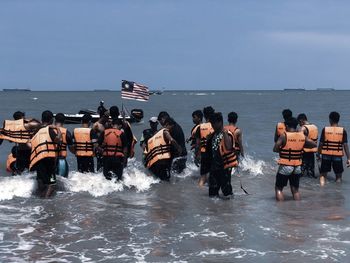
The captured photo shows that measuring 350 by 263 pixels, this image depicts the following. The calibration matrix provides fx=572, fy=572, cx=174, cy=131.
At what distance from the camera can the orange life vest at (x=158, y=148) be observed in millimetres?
13656

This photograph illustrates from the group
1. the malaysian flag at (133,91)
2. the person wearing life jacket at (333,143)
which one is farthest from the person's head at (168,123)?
the malaysian flag at (133,91)

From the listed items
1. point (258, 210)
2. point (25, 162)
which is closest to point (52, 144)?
point (25, 162)

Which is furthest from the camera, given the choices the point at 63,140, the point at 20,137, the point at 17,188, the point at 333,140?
the point at 20,137

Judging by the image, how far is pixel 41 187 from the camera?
12.5 metres

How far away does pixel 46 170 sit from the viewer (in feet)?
38.5

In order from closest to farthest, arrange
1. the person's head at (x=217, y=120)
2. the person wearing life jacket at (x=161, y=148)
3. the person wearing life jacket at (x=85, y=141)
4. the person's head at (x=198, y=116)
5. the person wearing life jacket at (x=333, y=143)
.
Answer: the person's head at (x=217, y=120)
the person wearing life jacket at (x=161, y=148)
the person wearing life jacket at (x=85, y=141)
the person wearing life jacket at (x=333, y=143)
the person's head at (x=198, y=116)

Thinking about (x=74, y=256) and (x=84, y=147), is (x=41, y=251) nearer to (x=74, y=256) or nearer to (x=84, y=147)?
(x=74, y=256)

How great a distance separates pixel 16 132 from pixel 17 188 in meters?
1.94

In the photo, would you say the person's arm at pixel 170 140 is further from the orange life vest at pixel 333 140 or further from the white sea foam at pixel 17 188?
the orange life vest at pixel 333 140

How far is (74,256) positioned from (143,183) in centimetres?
609

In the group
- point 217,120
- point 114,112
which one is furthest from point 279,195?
point 114,112

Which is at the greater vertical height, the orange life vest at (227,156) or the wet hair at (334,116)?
the wet hair at (334,116)

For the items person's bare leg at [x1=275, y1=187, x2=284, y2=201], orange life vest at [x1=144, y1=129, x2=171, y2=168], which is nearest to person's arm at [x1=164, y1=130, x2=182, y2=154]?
orange life vest at [x1=144, y1=129, x2=171, y2=168]

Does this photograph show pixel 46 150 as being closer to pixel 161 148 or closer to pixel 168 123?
pixel 161 148
